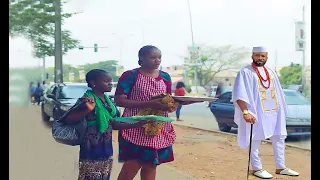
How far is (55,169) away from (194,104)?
981 mm

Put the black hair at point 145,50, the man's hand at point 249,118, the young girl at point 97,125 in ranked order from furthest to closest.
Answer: the man's hand at point 249,118 → the black hair at point 145,50 → the young girl at point 97,125

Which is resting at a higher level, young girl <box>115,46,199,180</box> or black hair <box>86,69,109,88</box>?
black hair <box>86,69,109,88</box>

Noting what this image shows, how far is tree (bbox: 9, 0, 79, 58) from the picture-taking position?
2.55 m

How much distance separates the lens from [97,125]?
2.56 meters

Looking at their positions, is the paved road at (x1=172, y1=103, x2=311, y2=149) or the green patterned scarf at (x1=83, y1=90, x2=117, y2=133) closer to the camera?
the green patterned scarf at (x1=83, y1=90, x2=117, y2=133)

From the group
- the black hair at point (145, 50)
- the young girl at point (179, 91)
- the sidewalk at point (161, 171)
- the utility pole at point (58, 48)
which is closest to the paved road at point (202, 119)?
the young girl at point (179, 91)

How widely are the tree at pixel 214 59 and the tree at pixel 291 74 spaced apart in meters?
0.27

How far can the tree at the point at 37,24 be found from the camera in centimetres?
255

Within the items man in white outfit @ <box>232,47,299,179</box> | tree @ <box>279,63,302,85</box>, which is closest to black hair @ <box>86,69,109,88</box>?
man in white outfit @ <box>232,47,299,179</box>

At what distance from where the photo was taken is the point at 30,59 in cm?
260

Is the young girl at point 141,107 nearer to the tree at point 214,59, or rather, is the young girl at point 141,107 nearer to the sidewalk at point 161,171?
the sidewalk at point 161,171

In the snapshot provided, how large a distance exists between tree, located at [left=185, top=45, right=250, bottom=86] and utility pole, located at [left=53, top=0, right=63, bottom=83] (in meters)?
0.83

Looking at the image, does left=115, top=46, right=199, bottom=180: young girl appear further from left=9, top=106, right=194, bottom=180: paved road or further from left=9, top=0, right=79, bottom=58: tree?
left=9, top=0, right=79, bottom=58: tree

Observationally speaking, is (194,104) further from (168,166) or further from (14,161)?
(14,161)
